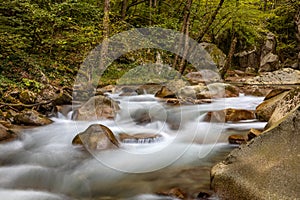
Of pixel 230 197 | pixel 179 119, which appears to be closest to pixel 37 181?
pixel 230 197

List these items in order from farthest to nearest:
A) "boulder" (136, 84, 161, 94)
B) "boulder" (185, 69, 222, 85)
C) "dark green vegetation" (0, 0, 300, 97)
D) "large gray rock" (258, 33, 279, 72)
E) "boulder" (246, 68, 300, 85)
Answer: "large gray rock" (258, 33, 279, 72)
"boulder" (185, 69, 222, 85)
"boulder" (246, 68, 300, 85)
"boulder" (136, 84, 161, 94)
"dark green vegetation" (0, 0, 300, 97)

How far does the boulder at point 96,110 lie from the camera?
7.08 meters

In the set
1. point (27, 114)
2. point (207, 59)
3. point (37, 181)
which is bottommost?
point (37, 181)

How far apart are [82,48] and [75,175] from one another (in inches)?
287

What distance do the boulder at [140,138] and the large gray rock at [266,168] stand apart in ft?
7.83

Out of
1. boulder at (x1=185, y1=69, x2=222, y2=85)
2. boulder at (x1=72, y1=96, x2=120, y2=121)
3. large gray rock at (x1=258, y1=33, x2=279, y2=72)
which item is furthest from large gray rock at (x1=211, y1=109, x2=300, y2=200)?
large gray rock at (x1=258, y1=33, x2=279, y2=72)

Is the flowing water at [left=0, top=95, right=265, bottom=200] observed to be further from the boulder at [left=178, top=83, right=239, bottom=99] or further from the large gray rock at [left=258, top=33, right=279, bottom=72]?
the large gray rock at [left=258, top=33, right=279, bottom=72]

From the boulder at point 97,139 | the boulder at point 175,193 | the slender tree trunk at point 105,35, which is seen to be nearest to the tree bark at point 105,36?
the slender tree trunk at point 105,35

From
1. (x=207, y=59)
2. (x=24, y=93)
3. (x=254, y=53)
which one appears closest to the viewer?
(x=24, y=93)

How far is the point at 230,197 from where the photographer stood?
9.80 ft

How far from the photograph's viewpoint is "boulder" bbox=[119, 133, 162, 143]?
5582 mm

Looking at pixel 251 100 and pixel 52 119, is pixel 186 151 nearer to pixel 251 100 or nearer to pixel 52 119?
pixel 52 119

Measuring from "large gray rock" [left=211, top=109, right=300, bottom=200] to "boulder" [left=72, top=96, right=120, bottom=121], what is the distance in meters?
4.26

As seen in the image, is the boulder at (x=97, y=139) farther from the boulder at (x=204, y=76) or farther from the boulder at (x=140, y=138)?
the boulder at (x=204, y=76)
